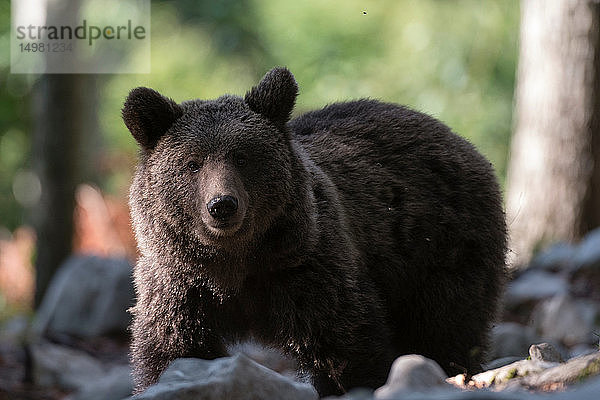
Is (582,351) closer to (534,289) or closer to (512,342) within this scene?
(512,342)

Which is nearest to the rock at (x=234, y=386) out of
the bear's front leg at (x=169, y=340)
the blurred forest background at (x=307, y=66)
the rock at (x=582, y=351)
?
the bear's front leg at (x=169, y=340)

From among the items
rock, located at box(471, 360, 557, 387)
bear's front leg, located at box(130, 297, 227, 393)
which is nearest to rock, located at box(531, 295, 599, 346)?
rock, located at box(471, 360, 557, 387)

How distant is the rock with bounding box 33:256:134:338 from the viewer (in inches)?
404

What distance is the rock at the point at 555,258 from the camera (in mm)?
9977

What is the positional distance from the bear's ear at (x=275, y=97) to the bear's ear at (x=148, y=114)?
441 millimetres

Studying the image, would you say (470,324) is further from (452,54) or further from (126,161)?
(452,54)

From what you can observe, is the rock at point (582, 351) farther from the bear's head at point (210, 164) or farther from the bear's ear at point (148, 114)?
the bear's ear at point (148, 114)

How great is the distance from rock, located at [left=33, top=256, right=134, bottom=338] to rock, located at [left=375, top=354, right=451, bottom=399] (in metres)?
7.15

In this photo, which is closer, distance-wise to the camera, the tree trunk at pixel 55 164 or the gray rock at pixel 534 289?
the gray rock at pixel 534 289

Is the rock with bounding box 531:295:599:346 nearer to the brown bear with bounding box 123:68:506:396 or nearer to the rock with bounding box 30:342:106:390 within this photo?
the brown bear with bounding box 123:68:506:396

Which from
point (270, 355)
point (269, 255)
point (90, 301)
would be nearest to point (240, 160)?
point (269, 255)

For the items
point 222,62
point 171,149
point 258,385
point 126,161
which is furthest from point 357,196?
point 222,62

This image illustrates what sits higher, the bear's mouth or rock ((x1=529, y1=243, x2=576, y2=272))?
the bear's mouth

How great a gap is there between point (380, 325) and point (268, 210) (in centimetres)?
100
